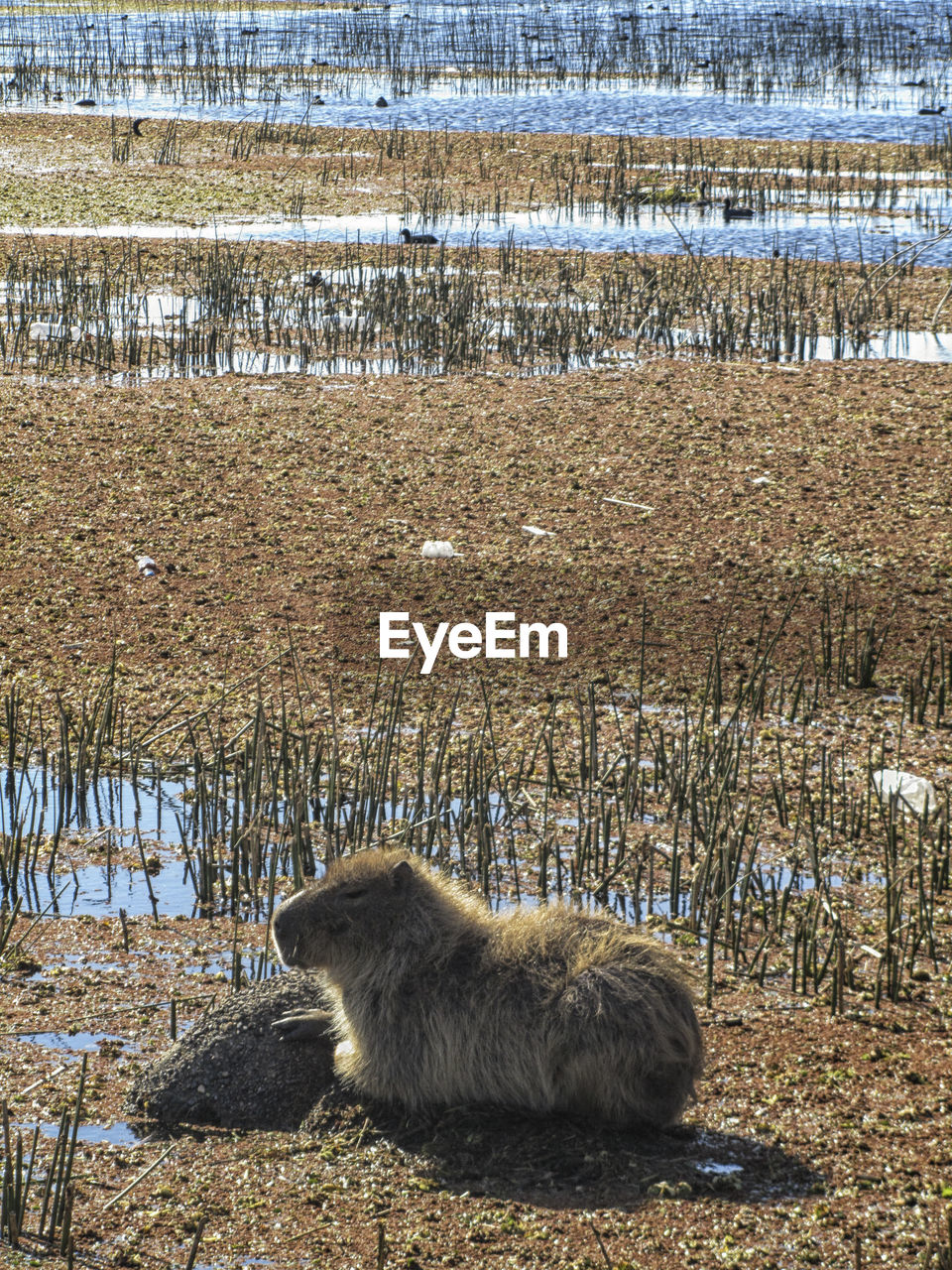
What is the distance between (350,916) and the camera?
14.9 feet

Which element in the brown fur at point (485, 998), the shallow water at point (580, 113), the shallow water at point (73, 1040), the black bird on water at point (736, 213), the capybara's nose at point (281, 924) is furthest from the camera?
the shallow water at point (580, 113)

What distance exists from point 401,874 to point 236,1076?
786 millimetres

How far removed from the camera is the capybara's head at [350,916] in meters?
4.52

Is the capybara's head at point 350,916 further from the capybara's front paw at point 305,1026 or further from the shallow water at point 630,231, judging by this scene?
the shallow water at point 630,231

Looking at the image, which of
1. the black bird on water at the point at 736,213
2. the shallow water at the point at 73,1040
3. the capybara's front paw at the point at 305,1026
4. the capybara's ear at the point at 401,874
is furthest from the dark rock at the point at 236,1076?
the black bird on water at the point at 736,213

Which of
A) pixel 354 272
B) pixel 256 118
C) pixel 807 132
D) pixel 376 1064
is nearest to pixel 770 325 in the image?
pixel 354 272

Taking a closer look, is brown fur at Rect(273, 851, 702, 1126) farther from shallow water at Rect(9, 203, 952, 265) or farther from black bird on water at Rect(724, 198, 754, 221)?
black bird on water at Rect(724, 198, 754, 221)

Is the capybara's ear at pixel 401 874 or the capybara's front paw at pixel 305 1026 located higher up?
the capybara's ear at pixel 401 874

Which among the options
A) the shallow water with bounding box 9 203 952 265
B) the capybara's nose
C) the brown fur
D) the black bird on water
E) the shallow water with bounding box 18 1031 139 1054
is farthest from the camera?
the black bird on water

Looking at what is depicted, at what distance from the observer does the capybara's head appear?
14.8 feet

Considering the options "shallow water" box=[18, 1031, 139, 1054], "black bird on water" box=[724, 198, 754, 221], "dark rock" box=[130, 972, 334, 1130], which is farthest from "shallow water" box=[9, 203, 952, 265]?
"dark rock" box=[130, 972, 334, 1130]

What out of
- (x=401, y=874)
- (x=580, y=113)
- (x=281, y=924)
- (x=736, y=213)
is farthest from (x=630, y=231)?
(x=281, y=924)

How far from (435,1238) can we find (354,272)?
15530 mm

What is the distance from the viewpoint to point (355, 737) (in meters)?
7.59
